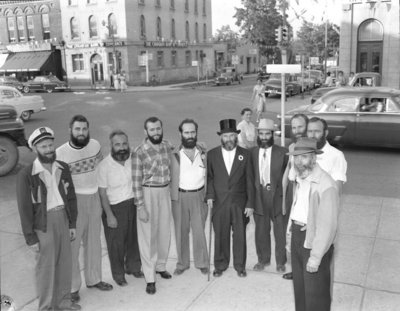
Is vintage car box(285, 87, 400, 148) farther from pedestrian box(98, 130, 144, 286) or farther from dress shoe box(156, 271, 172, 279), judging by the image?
pedestrian box(98, 130, 144, 286)

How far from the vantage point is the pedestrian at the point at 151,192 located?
5.21m

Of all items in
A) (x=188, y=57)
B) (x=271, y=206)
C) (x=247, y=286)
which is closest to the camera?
(x=247, y=286)

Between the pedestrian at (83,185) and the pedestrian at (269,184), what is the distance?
1.79 meters

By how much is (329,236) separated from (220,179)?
1.86 m

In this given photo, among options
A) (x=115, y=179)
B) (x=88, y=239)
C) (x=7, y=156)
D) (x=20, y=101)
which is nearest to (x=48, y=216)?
(x=88, y=239)

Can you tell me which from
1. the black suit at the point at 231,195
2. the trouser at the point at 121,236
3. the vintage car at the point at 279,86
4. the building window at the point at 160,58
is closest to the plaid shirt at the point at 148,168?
the trouser at the point at 121,236

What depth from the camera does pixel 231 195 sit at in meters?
5.43

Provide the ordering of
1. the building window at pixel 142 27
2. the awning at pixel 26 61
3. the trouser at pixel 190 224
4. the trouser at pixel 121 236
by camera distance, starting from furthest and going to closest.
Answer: the awning at pixel 26 61
the building window at pixel 142 27
the trouser at pixel 190 224
the trouser at pixel 121 236

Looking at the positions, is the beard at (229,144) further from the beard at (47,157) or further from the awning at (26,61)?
the awning at (26,61)

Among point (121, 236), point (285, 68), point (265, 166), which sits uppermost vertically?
point (285, 68)

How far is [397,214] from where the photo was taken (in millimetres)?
7688

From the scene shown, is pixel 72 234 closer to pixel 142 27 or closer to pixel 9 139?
pixel 9 139

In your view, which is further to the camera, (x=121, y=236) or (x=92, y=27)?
(x=92, y=27)

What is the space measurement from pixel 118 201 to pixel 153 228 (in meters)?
0.51
